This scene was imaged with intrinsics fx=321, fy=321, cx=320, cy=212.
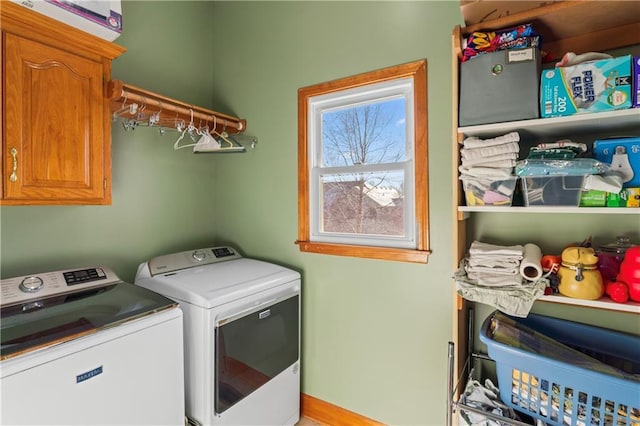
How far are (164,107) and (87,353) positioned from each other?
4.18 ft

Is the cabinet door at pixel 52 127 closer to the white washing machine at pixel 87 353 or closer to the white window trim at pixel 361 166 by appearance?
the white washing machine at pixel 87 353

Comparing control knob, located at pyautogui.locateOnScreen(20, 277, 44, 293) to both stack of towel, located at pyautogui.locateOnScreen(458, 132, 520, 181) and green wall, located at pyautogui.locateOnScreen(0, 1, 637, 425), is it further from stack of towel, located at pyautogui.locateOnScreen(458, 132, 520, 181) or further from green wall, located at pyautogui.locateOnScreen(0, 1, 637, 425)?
stack of towel, located at pyautogui.locateOnScreen(458, 132, 520, 181)

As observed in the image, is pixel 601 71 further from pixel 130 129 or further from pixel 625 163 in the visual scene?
pixel 130 129

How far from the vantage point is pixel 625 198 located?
1.11 metres

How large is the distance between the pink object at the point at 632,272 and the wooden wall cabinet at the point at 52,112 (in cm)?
218

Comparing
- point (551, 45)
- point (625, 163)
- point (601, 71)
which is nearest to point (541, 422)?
point (625, 163)

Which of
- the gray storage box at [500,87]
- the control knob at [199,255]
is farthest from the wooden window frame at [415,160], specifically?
the control knob at [199,255]

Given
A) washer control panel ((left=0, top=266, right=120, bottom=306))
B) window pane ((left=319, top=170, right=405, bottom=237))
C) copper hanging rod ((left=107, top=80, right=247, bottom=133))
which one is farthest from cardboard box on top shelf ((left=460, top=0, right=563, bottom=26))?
washer control panel ((left=0, top=266, right=120, bottom=306))

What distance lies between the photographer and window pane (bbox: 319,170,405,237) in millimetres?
1933

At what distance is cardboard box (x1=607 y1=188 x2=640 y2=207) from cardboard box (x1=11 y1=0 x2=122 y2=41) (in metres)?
2.15

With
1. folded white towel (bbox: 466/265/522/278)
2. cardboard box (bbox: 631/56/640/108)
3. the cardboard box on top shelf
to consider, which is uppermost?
the cardboard box on top shelf

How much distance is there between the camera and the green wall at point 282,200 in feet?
5.58

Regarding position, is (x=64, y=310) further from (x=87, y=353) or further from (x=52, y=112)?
(x=52, y=112)

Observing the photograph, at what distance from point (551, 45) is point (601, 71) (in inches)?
15.0
